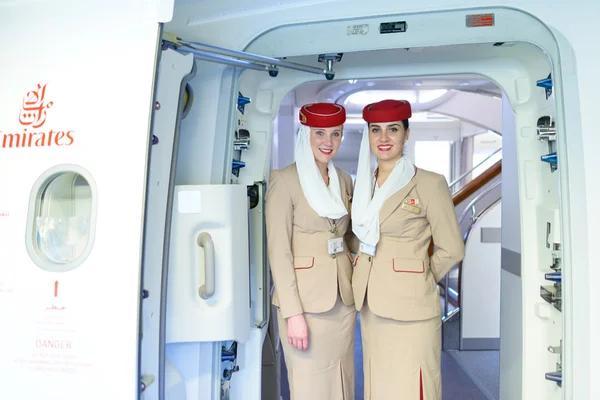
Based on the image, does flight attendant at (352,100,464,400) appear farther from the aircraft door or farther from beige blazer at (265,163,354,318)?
the aircraft door

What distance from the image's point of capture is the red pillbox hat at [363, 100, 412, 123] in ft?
6.74

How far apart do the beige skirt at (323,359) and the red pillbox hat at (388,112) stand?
0.94 meters

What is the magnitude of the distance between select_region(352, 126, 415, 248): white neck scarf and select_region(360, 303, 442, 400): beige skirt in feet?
1.43

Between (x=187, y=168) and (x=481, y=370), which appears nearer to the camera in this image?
(x=187, y=168)

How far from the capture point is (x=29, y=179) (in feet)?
5.01

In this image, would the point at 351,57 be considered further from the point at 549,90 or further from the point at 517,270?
the point at 517,270

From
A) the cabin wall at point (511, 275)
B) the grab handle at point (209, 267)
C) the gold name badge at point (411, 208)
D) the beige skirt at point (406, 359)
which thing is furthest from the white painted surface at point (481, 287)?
the grab handle at point (209, 267)

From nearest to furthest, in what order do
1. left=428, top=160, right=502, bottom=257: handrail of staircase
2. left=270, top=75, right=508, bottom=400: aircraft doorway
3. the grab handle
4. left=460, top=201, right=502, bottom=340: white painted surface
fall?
the grab handle
left=270, top=75, right=508, bottom=400: aircraft doorway
left=460, top=201, right=502, bottom=340: white painted surface
left=428, top=160, right=502, bottom=257: handrail of staircase

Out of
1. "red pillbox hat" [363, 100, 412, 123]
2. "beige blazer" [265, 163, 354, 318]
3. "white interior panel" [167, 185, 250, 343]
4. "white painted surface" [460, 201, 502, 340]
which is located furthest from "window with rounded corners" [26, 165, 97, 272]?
"white painted surface" [460, 201, 502, 340]

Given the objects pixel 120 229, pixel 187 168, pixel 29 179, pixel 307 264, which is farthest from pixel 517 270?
pixel 29 179

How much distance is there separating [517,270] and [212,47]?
6.75ft

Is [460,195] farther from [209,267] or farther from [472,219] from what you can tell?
[209,267]

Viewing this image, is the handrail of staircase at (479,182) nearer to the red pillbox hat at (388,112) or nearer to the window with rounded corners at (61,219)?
the red pillbox hat at (388,112)

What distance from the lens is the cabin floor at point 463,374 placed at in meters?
3.42
